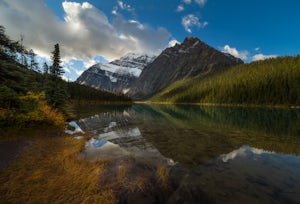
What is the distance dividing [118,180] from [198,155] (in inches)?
286

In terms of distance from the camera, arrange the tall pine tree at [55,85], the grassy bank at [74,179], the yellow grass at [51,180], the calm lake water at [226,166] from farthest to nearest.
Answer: the tall pine tree at [55,85] < the calm lake water at [226,166] < the grassy bank at [74,179] < the yellow grass at [51,180]

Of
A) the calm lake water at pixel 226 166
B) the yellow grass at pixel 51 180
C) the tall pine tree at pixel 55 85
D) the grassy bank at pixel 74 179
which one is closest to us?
the yellow grass at pixel 51 180

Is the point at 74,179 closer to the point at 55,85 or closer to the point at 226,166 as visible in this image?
the point at 226,166

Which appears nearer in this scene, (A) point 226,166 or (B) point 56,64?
(A) point 226,166

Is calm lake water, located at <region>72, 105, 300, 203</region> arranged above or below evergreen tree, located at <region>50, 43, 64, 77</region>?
below

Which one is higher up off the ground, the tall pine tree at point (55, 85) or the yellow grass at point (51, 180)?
the tall pine tree at point (55, 85)

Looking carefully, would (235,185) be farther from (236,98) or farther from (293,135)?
(236,98)

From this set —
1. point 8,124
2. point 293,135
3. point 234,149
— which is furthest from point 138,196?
point 293,135

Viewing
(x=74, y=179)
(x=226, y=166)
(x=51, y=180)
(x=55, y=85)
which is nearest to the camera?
(x=51, y=180)

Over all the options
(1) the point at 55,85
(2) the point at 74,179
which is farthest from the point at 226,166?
(1) the point at 55,85

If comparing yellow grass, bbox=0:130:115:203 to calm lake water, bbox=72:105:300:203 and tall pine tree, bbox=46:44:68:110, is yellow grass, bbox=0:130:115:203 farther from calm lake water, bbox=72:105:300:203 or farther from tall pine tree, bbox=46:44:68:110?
tall pine tree, bbox=46:44:68:110

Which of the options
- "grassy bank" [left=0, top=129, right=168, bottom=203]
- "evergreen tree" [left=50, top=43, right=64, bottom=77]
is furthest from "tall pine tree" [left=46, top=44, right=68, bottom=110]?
"grassy bank" [left=0, top=129, right=168, bottom=203]

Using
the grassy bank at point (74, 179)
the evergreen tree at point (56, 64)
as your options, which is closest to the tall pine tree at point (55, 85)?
the evergreen tree at point (56, 64)

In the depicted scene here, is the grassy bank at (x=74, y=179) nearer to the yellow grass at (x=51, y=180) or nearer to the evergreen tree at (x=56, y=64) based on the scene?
the yellow grass at (x=51, y=180)
